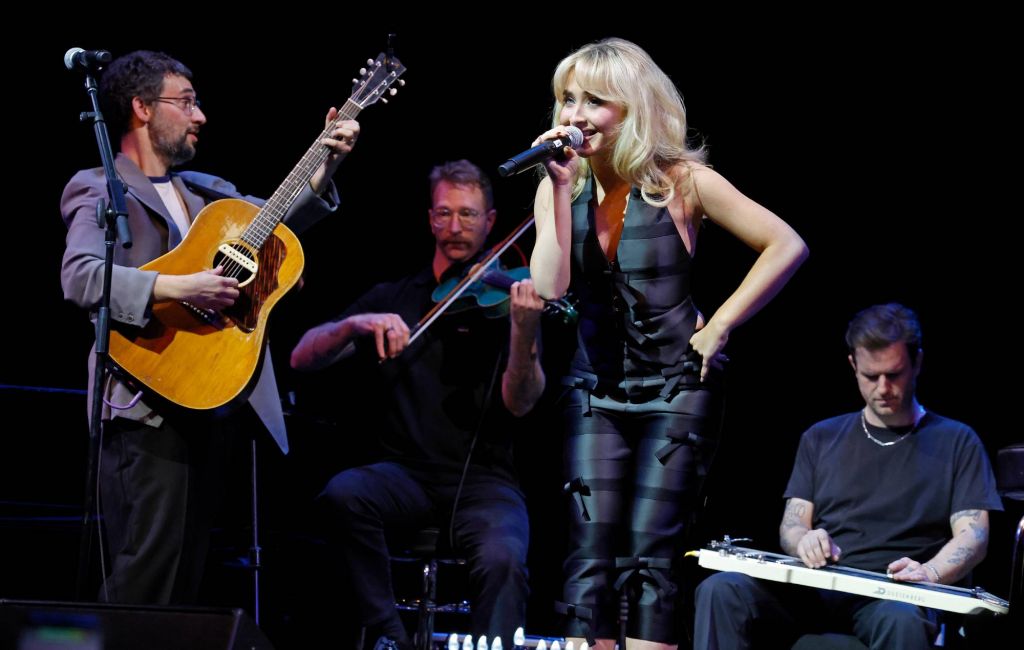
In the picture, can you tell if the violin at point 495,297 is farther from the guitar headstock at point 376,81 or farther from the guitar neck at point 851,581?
the guitar neck at point 851,581

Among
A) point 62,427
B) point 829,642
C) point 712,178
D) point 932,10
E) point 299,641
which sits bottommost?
point 299,641

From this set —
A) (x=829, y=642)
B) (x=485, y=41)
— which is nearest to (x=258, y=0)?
(x=485, y=41)

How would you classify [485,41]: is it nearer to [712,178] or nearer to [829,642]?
[712,178]

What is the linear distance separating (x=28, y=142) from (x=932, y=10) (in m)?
3.90

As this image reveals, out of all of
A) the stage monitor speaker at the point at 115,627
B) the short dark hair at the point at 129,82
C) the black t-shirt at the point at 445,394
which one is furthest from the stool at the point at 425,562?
the short dark hair at the point at 129,82

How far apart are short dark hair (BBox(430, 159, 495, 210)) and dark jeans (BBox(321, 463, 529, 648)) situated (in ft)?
3.62

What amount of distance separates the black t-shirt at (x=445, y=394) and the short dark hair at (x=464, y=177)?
400mm

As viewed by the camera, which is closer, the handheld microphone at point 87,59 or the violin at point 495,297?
the handheld microphone at point 87,59

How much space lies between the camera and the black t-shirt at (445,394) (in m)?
4.02

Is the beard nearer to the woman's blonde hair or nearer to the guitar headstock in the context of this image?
the guitar headstock

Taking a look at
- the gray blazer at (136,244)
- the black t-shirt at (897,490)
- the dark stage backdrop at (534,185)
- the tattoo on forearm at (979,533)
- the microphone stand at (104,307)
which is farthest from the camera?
the dark stage backdrop at (534,185)

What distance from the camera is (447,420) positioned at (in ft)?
13.3

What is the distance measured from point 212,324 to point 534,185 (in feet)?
7.23

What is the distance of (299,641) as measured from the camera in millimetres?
4738
